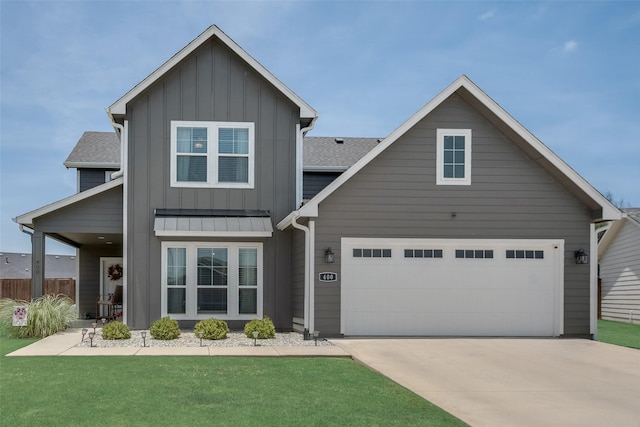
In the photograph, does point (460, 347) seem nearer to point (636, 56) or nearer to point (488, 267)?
point (488, 267)

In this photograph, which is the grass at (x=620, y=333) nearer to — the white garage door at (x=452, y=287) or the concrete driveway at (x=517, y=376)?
the concrete driveway at (x=517, y=376)

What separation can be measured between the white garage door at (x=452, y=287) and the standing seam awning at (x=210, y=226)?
8.24 ft

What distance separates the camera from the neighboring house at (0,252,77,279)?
40.9 metres

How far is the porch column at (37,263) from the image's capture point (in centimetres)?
1614

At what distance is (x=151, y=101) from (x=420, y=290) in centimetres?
821

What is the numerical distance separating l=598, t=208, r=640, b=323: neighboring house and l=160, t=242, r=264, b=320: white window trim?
12826 mm

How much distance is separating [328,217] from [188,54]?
567 cm

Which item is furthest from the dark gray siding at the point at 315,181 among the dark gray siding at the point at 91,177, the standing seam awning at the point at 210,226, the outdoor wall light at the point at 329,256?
the outdoor wall light at the point at 329,256

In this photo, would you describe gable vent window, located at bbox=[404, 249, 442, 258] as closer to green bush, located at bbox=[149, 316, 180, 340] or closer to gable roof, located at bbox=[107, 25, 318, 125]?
gable roof, located at bbox=[107, 25, 318, 125]

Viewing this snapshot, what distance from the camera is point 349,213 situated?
15.1 metres

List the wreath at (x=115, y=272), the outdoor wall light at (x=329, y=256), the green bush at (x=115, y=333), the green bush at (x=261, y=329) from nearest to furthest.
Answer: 1. the green bush at (x=115, y=333)
2. the green bush at (x=261, y=329)
3. the outdoor wall light at (x=329, y=256)
4. the wreath at (x=115, y=272)

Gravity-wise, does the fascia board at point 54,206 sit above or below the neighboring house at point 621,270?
above

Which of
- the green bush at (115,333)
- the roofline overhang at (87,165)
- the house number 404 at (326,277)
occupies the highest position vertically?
the roofline overhang at (87,165)

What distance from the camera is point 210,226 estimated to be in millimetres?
16250
